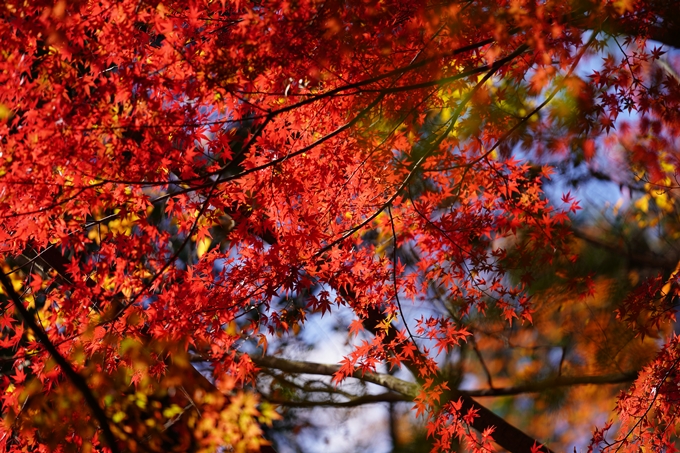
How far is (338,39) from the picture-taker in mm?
2529

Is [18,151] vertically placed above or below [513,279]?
below

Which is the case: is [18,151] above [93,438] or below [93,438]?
above

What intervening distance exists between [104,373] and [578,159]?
5330 millimetres

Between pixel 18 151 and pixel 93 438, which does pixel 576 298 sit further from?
pixel 18 151

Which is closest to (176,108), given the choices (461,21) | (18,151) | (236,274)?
(18,151)

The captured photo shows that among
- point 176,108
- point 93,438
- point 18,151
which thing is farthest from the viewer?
point 93,438

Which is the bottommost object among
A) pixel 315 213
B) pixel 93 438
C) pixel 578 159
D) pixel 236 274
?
pixel 93 438

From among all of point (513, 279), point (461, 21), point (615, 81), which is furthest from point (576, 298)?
point (461, 21)

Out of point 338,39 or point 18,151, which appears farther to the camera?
point 338,39

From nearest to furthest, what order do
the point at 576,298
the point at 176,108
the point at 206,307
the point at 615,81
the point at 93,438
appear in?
1. the point at 176,108
2. the point at 206,307
3. the point at 615,81
4. the point at 93,438
5. the point at 576,298

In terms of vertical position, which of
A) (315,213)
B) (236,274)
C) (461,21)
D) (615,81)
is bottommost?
(236,274)

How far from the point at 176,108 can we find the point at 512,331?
4.96 m

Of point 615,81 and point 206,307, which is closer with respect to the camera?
point 206,307

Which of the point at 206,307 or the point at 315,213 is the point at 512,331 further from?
the point at 206,307
